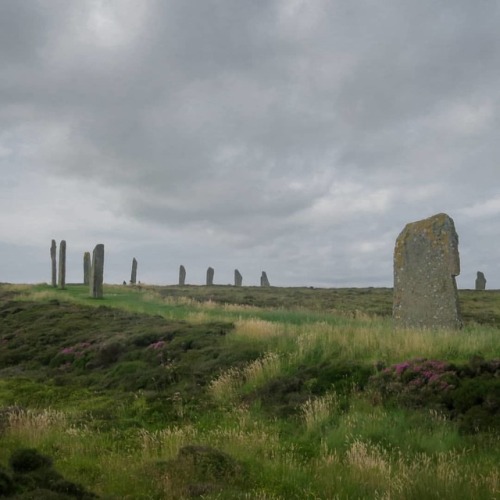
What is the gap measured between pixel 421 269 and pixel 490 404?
29.1 ft

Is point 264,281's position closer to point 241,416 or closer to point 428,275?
point 428,275

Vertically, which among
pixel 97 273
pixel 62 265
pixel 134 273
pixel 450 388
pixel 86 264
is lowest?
pixel 450 388

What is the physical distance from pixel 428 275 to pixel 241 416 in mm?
9480

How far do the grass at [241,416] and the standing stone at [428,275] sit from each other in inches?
124

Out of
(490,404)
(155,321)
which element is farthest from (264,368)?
(155,321)

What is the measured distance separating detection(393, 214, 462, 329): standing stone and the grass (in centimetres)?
315

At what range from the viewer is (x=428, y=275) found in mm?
18156

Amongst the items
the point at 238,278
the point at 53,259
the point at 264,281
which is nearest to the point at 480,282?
the point at 264,281

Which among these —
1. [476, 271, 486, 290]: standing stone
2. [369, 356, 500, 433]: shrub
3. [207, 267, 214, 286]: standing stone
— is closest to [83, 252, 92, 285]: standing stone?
[207, 267, 214, 286]: standing stone

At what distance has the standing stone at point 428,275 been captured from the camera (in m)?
17.8

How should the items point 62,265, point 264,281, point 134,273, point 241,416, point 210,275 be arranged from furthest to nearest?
point 264,281 → point 210,275 → point 134,273 → point 62,265 → point 241,416

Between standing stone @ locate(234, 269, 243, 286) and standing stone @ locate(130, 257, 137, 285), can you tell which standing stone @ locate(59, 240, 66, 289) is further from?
standing stone @ locate(234, 269, 243, 286)

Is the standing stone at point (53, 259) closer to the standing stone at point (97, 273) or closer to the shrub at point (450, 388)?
the standing stone at point (97, 273)

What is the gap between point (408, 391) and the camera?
10.8 meters
